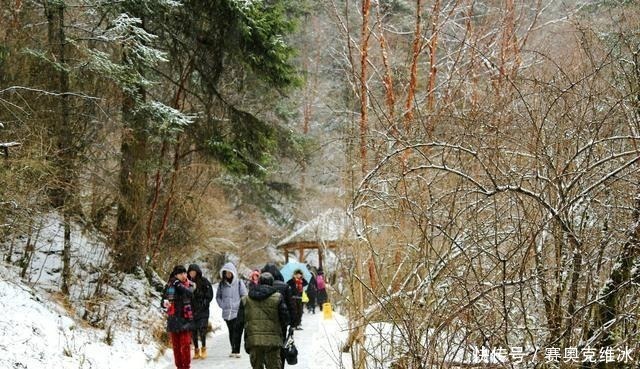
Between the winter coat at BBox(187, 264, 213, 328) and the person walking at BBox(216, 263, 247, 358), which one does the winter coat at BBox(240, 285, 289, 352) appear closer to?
the winter coat at BBox(187, 264, 213, 328)

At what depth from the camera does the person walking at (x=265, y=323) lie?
7.98 metres

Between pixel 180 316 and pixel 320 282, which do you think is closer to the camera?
pixel 180 316

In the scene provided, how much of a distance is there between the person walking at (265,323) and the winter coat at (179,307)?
1.72 meters

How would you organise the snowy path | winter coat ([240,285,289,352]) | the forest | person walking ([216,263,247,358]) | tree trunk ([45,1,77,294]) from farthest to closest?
person walking ([216,263,247,358]) → tree trunk ([45,1,77,294]) → the snowy path → winter coat ([240,285,289,352]) → the forest

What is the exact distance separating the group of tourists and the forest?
94 cm

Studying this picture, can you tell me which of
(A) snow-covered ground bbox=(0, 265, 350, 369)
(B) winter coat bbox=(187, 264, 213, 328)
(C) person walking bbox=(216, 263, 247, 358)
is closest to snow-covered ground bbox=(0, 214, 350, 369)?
(A) snow-covered ground bbox=(0, 265, 350, 369)

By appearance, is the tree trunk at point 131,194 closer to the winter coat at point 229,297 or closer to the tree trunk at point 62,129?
the tree trunk at point 62,129

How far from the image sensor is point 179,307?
967cm

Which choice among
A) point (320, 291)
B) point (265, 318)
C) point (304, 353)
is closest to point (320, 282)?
point (320, 291)

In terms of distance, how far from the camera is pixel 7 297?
9.37 m

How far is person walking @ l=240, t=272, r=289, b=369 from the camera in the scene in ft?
26.2

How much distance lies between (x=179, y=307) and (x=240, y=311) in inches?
45.6

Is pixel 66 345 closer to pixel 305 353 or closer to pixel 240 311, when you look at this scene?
pixel 240 311

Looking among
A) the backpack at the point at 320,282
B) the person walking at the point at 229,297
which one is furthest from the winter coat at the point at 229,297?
the backpack at the point at 320,282
